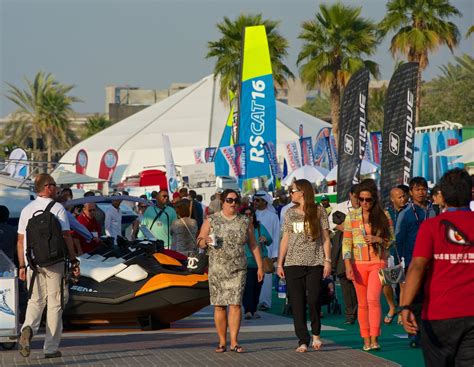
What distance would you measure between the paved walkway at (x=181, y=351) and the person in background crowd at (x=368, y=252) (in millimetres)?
364

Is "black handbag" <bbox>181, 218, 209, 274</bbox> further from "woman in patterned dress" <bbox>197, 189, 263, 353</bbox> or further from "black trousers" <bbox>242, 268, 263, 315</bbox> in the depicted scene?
"black trousers" <bbox>242, 268, 263, 315</bbox>

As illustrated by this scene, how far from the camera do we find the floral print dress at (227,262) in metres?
12.6

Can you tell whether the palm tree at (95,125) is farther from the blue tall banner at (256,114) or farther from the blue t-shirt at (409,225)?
the blue t-shirt at (409,225)

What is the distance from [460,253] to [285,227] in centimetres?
612

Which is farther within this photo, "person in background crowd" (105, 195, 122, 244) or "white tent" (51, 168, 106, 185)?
"white tent" (51, 168, 106, 185)

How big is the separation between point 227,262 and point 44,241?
6.50ft

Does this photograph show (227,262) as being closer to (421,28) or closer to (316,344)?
(316,344)

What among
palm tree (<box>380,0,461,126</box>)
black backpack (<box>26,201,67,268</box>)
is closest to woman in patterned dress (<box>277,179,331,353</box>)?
black backpack (<box>26,201,67,268</box>)

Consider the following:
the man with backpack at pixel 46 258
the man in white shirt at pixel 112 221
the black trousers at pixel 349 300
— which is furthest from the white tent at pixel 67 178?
the man with backpack at pixel 46 258

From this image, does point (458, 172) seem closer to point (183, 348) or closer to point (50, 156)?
point (183, 348)

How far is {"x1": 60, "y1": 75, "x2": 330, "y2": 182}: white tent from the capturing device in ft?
305

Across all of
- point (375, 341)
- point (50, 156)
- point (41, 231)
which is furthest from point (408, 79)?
point (50, 156)

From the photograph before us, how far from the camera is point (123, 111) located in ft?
594

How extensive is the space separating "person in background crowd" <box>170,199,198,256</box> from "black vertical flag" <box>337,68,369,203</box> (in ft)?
28.7
